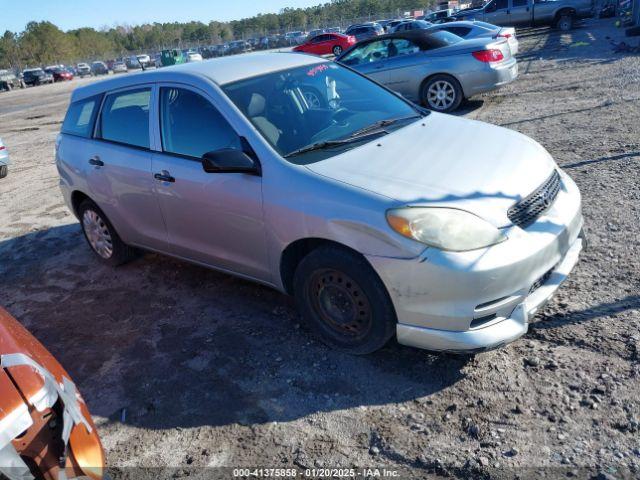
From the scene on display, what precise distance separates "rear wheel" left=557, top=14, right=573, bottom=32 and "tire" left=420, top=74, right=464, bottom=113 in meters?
17.9

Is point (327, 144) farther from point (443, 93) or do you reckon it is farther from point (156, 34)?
point (156, 34)

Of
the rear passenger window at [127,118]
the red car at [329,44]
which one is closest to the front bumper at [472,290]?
the rear passenger window at [127,118]

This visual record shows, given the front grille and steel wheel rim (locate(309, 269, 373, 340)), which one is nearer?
the front grille

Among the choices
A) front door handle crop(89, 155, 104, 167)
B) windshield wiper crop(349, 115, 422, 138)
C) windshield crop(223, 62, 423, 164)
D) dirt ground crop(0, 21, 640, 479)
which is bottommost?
dirt ground crop(0, 21, 640, 479)

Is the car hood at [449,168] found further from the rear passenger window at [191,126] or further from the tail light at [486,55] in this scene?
the tail light at [486,55]

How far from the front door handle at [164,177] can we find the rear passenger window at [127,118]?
0.34 meters

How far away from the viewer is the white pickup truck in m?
23.9

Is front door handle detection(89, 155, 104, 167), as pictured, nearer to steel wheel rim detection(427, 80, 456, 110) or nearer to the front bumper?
the front bumper

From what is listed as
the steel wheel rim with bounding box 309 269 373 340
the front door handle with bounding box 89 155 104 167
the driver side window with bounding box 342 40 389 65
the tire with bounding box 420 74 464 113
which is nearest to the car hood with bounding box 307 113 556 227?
the steel wheel rim with bounding box 309 269 373 340

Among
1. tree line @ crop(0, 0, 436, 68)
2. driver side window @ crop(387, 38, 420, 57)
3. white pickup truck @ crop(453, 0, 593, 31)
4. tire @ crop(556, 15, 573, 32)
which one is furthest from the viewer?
tree line @ crop(0, 0, 436, 68)

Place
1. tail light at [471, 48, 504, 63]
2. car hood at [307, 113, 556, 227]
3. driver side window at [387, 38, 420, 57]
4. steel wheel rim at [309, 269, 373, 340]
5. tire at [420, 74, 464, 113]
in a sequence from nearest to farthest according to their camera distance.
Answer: car hood at [307, 113, 556, 227]
steel wheel rim at [309, 269, 373, 340]
tail light at [471, 48, 504, 63]
tire at [420, 74, 464, 113]
driver side window at [387, 38, 420, 57]

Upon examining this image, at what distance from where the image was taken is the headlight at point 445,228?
2.82 metres

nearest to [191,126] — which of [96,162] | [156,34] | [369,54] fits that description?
[96,162]

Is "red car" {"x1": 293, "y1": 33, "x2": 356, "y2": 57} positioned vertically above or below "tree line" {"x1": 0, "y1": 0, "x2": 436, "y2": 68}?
below
